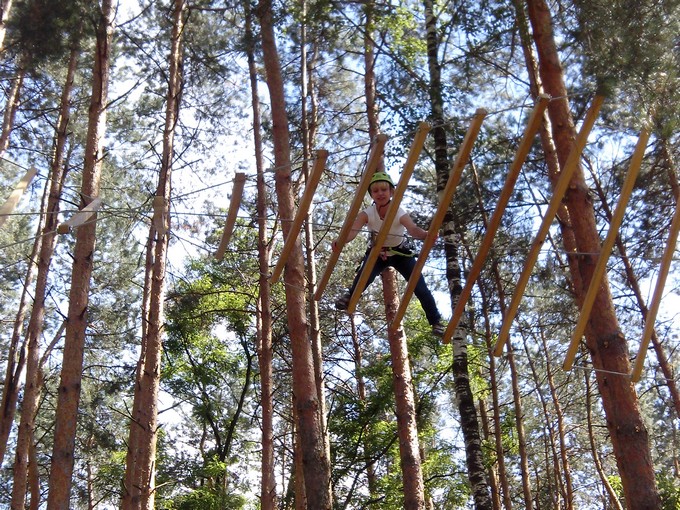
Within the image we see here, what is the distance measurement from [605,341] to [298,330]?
295 cm

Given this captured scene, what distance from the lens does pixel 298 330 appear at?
707 cm

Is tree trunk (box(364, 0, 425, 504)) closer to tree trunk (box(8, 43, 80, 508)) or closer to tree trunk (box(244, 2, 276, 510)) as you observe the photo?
tree trunk (box(244, 2, 276, 510))

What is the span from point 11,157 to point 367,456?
7.87 m

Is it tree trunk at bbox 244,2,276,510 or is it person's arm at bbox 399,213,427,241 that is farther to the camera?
tree trunk at bbox 244,2,276,510

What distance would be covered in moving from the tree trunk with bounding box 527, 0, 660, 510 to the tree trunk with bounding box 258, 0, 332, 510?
2.26m

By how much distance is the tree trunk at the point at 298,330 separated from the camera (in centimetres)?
650

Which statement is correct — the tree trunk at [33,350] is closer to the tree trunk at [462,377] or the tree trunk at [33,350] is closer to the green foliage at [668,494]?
the tree trunk at [462,377]

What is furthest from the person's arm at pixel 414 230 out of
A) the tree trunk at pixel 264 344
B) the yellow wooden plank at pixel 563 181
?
the tree trunk at pixel 264 344

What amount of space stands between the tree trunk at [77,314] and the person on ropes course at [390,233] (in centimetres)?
246

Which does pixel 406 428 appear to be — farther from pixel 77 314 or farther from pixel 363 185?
pixel 363 185

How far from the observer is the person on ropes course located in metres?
4.86

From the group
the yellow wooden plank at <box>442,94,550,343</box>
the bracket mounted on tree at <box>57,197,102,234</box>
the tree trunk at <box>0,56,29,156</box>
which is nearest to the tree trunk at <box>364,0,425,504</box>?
the yellow wooden plank at <box>442,94,550,343</box>

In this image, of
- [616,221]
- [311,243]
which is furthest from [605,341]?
[311,243]

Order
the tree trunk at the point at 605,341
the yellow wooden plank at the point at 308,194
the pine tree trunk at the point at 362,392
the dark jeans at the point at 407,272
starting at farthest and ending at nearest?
the pine tree trunk at the point at 362,392
the dark jeans at the point at 407,272
the tree trunk at the point at 605,341
the yellow wooden plank at the point at 308,194
